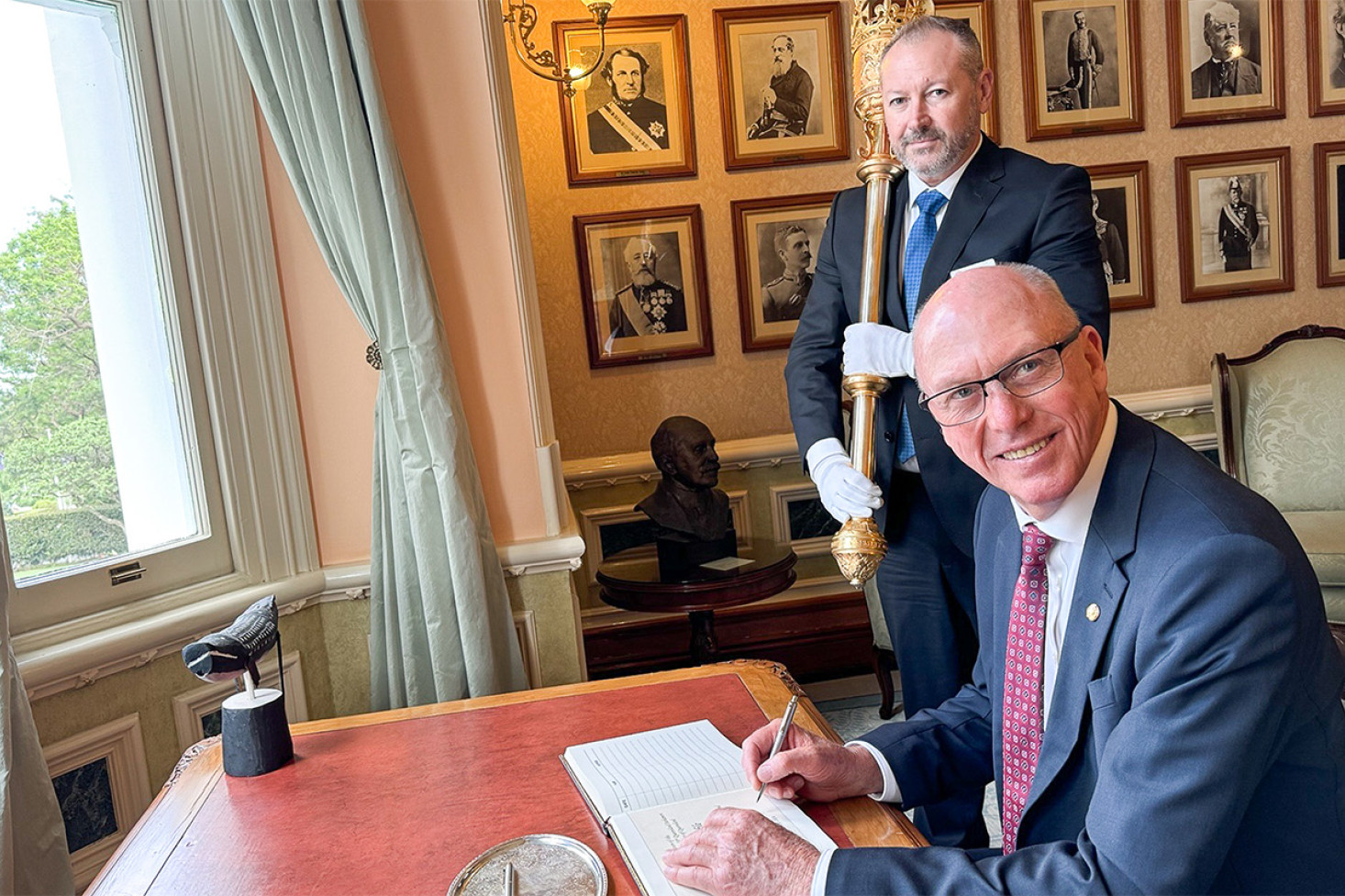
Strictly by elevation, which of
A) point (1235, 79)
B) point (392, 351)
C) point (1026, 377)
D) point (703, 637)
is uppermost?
point (1235, 79)

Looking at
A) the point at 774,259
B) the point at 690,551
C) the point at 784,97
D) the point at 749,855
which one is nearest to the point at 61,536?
the point at 690,551

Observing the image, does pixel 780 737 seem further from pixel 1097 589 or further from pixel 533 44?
pixel 533 44

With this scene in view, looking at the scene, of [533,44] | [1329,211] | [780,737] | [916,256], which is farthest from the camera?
[1329,211]

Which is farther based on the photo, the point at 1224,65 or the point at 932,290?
the point at 1224,65

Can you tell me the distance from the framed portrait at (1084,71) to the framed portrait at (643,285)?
1642 millimetres

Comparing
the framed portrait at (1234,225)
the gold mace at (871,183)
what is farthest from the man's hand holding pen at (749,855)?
the framed portrait at (1234,225)

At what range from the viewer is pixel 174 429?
280 centimetres

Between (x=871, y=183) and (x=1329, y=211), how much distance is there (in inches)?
146

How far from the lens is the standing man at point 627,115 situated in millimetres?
4559

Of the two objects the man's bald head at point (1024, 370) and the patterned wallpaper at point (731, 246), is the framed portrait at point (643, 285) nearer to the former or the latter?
the patterned wallpaper at point (731, 246)

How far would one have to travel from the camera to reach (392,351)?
2721mm

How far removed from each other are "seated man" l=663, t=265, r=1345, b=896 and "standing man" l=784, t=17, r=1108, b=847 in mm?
833

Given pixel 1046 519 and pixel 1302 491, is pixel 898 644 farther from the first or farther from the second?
pixel 1302 491

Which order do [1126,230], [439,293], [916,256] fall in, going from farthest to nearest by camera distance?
[1126,230]
[439,293]
[916,256]
